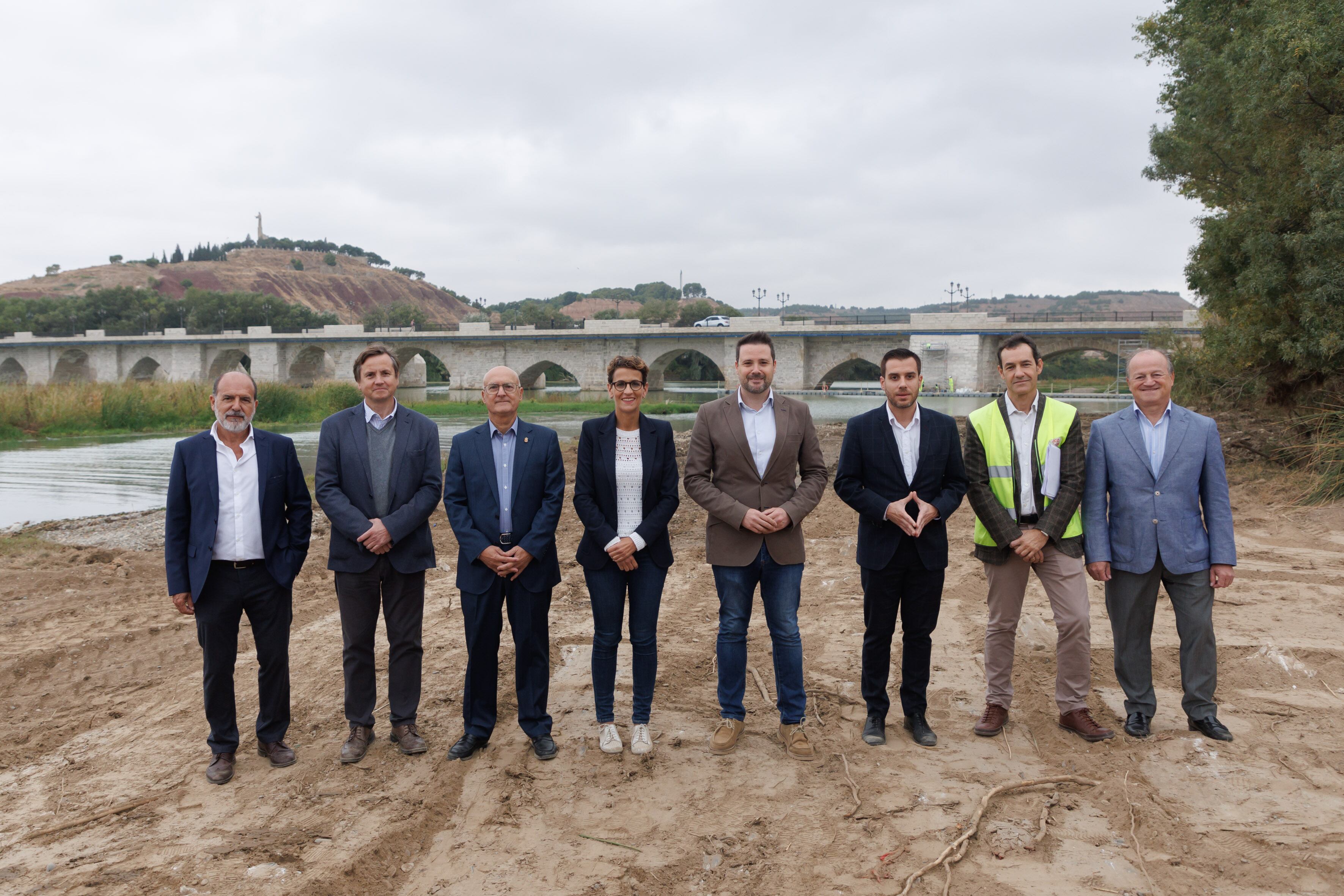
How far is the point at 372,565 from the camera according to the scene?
10.6 feet

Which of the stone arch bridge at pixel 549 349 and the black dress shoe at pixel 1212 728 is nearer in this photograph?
the black dress shoe at pixel 1212 728

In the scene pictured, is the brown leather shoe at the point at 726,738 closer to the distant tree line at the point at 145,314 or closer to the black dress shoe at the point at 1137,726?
the black dress shoe at the point at 1137,726

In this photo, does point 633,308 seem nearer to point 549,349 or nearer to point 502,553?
point 549,349

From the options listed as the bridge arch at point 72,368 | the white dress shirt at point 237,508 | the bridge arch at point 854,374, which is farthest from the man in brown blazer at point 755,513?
the bridge arch at point 72,368

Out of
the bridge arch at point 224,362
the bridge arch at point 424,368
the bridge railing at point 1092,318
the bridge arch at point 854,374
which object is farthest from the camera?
the bridge arch at point 224,362

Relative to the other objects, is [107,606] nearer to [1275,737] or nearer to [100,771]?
[100,771]

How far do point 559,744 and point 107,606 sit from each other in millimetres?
4047

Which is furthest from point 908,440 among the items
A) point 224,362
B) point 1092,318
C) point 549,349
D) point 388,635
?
point 224,362

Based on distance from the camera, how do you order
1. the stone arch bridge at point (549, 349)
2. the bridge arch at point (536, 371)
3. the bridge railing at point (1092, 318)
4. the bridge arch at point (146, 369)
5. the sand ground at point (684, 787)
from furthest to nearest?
the bridge arch at point (146, 369) → the bridge arch at point (536, 371) → the stone arch bridge at point (549, 349) → the bridge railing at point (1092, 318) → the sand ground at point (684, 787)

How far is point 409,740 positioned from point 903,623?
6.76 ft

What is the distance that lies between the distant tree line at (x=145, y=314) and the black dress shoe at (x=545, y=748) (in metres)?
66.3

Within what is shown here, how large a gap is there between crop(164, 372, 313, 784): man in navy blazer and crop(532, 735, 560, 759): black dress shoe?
38.0 inches

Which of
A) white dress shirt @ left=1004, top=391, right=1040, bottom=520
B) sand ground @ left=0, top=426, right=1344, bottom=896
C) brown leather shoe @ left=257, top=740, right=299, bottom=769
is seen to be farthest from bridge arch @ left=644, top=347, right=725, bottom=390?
brown leather shoe @ left=257, top=740, right=299, bottom=769

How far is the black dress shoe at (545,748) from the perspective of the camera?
126 inches
